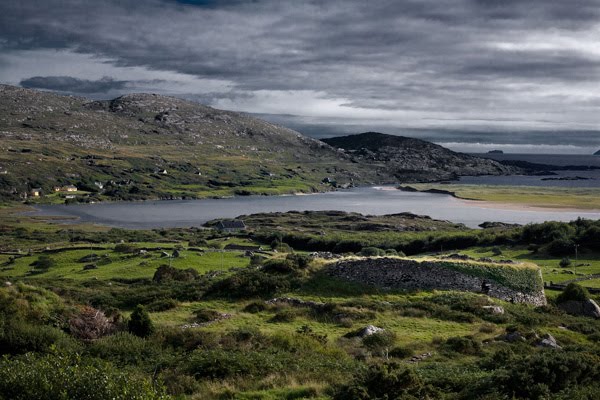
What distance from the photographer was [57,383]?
10.8 m

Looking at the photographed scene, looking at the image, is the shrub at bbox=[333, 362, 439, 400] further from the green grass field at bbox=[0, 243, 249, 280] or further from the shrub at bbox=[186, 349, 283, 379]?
the green grass field at bbox=[0, 243, 249, 280]

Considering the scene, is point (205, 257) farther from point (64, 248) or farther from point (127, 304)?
point (127, 304)

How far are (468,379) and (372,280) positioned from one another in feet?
60.3

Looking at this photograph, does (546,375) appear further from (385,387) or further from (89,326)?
(89,326)

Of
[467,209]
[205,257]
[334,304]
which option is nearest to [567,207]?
[467,209]

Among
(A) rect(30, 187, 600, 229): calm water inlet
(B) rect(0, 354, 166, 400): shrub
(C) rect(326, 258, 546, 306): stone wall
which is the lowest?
(A) rect(30, 187, 600, 229): calm water inlet

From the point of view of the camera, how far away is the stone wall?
113ft

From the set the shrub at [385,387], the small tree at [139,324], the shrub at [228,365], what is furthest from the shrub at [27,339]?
the shrub at [385,387]

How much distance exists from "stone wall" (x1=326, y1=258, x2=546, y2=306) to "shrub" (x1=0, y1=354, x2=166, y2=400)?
23862mm

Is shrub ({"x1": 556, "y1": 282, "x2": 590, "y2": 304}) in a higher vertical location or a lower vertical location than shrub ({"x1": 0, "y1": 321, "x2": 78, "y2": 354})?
lower

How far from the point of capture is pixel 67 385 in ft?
35.1

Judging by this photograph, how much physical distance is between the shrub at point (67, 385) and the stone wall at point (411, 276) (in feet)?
78.3

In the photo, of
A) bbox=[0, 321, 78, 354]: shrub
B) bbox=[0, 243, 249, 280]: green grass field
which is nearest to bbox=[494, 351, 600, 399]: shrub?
bbox=[0, 321, 78, 354]: shrub

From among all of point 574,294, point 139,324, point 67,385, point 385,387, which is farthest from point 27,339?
point 574,294
